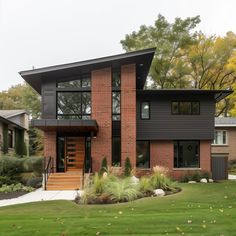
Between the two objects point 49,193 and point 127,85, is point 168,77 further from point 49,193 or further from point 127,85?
point 49,193

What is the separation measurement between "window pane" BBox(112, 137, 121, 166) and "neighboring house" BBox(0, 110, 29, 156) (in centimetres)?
955

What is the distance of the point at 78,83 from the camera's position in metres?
22.8

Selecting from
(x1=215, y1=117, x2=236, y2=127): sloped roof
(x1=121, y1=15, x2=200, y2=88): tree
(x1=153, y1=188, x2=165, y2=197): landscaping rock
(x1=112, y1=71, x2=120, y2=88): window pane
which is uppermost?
(x1=121, y1=15, x2=200, y2=88): tree

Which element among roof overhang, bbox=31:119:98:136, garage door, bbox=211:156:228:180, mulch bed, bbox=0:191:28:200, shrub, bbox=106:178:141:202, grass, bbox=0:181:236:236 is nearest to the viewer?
grass, bbox=0:181:236:236

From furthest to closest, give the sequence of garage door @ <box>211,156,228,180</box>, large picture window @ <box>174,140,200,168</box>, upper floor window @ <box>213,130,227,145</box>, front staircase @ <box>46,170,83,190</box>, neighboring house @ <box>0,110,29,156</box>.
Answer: upper floor window @ <box>213,130,227,145</box>
neighboring house @ <box>0,110,29,156</box>
garage door @ <box>211,156,228,180</box>
large picture window @ <box>174,140,200,168</box>
front staircase @ <box>46,170,83,190</box>

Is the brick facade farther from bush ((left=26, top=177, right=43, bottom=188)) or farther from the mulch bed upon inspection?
the mulch bed

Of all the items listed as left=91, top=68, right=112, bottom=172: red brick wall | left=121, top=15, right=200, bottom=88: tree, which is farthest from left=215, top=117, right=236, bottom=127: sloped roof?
left=91, top=68, right=112, bottom=172: red brick wall

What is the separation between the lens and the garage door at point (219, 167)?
80.2 feet

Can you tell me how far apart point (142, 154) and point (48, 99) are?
669 cm

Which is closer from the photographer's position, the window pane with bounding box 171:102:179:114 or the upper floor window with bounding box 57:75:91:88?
the upper floor window with bounding box 57:75:91:88

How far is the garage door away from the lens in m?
24.5

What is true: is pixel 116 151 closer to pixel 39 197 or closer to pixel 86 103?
pixel 86 103

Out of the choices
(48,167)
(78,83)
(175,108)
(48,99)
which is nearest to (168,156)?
(175,108)

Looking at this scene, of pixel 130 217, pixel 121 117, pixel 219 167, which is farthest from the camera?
pixel 219 167
